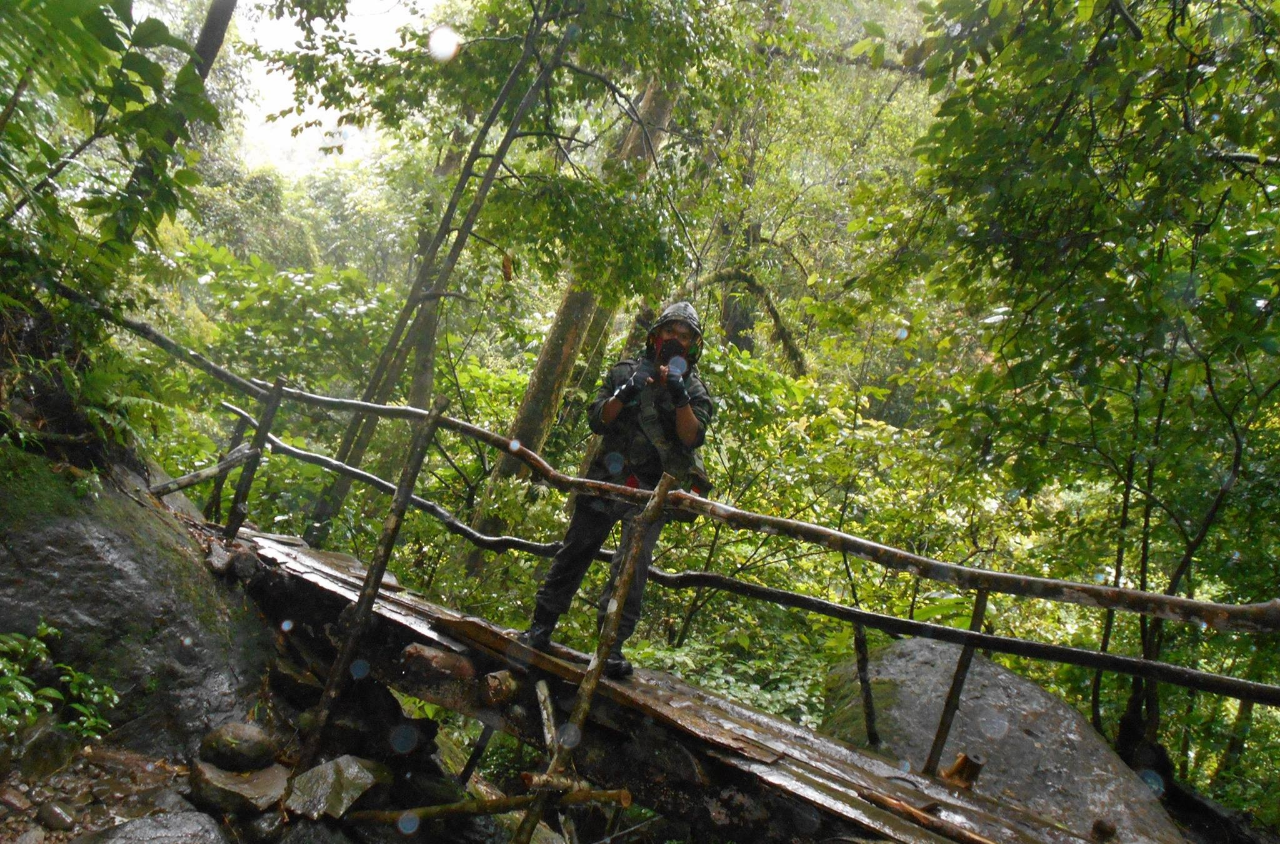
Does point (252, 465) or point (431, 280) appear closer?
point (252, 465)

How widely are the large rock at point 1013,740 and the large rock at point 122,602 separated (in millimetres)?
3720

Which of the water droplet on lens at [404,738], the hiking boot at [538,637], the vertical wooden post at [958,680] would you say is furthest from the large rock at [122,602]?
the vertical wooden post at [958,680]

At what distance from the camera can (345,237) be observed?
3234 cm

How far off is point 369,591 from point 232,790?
1055 mm

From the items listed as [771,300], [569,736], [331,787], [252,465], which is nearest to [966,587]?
→ [569,736]

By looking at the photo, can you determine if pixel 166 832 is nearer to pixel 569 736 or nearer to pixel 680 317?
pixel 569 736

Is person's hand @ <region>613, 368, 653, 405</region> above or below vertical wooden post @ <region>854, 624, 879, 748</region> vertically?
above

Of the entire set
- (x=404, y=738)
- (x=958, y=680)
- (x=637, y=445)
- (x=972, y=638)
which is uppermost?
(x=637, y=445)

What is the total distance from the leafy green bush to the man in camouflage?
6.73 feet

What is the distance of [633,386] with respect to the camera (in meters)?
4.12

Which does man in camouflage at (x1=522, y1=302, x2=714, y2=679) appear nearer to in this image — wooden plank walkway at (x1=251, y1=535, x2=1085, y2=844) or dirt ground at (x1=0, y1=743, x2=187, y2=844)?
wooden plank walkway at (x1=251, y1=535, x2=1085, y2=844)

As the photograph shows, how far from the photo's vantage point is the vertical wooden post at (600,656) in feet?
8.38

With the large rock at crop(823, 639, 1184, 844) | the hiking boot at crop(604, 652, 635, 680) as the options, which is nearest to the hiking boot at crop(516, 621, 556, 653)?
the hiking boot at crop(604, 652, 635, 680)

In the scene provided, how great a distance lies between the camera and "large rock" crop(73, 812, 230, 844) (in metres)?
3.04
